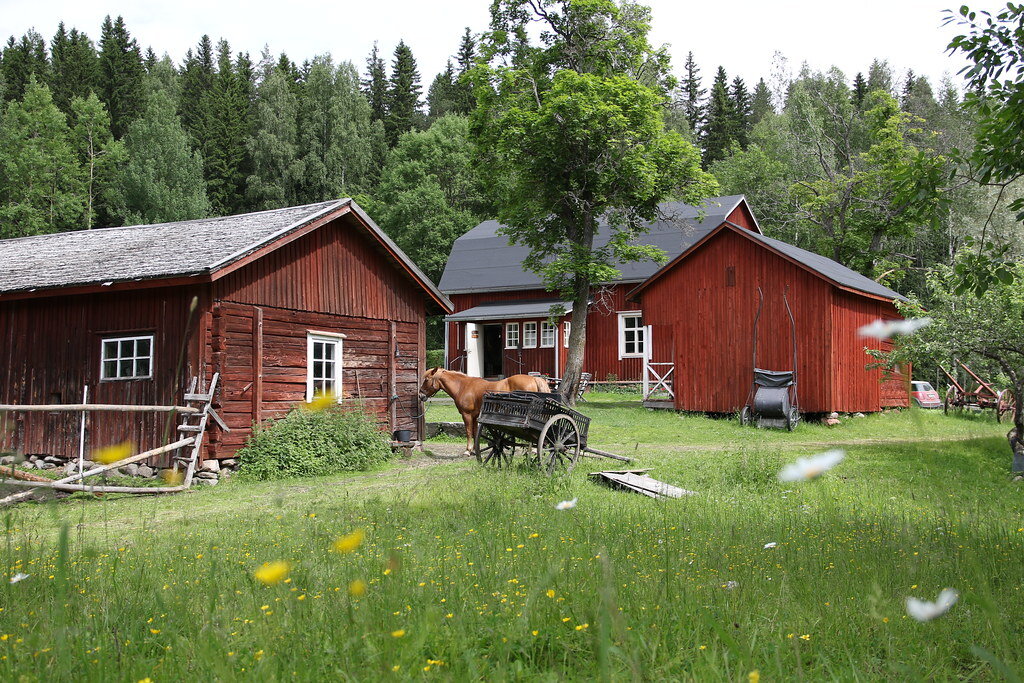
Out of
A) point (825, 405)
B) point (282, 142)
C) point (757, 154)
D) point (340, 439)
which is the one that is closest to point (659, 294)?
point (825, 405)

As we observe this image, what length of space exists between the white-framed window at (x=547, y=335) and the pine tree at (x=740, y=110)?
3573cm

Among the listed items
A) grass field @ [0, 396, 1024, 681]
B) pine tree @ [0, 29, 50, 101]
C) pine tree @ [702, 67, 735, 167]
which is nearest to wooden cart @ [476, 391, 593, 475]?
grass field @ [0, 396, 1024, 681]

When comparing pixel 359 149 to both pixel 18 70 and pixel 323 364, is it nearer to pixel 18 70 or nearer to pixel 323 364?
pixel 18 70

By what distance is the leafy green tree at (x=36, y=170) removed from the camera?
142ft

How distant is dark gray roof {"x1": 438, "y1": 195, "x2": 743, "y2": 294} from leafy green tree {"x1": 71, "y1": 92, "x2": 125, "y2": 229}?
2461cm

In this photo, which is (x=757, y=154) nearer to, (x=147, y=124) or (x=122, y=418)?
(x=147, y=124)

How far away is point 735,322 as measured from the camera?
882 inches

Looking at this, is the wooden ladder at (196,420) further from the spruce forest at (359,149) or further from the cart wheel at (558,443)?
the spruce forest at (359,149)

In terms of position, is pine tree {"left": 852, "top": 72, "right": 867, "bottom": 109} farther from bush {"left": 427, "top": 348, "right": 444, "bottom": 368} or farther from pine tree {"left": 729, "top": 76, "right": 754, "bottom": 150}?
bush {"left": 427, "top": 348, "right": 444, "bottom": 368}

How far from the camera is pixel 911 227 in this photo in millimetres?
34625

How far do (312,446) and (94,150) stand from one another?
4404 cm

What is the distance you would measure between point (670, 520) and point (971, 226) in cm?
3393

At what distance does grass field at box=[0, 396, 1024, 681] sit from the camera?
10.4 feet

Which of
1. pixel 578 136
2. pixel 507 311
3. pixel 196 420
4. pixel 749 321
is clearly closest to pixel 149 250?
pixel 196 420
